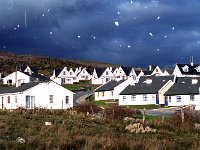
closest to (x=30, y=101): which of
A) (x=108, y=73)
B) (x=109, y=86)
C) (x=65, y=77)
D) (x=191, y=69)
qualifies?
(x=109, y=86)

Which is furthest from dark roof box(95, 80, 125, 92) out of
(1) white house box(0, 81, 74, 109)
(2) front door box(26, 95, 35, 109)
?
(2) front door box(26, 95, 35, 109)

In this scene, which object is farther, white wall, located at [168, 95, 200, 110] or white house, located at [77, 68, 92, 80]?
white house, located at [77, 68, 92, 80]

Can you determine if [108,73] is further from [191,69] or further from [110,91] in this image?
[110,91]

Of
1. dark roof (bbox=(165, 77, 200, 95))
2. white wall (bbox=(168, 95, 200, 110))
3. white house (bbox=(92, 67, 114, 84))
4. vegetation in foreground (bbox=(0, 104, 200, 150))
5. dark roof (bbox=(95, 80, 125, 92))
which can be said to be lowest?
vegetation in foreground (bbox=(0, 104, 200, 150))

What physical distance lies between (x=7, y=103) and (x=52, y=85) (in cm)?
653

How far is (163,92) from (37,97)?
23.6 meters

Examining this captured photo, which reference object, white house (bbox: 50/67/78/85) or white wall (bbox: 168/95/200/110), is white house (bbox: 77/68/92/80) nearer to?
white house (bbox: 50/67/78/85)

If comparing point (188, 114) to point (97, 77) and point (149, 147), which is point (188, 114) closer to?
point (149, 147)

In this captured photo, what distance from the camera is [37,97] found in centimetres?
6056

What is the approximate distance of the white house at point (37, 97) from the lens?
59656 mm

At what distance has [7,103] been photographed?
205 ft

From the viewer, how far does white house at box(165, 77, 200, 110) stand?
235 feet

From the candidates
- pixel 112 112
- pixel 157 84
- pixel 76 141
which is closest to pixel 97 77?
pixel 157 84

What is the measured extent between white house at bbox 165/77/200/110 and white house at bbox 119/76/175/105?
4.50ft
